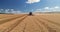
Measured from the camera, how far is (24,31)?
618 cm

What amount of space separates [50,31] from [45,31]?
24 centimetres

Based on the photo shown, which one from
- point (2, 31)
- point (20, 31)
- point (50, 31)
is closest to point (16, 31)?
point (20, 31)

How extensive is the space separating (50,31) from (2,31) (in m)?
2.10

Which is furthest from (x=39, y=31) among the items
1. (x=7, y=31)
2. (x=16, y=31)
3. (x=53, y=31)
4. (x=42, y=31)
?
(x=7, y=31)

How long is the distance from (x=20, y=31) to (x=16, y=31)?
0.17 metres

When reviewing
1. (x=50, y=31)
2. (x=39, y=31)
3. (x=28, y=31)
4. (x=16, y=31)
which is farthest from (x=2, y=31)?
(x=50, y=31)

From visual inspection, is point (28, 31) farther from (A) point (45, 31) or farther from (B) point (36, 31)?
(A) point (45, 31)

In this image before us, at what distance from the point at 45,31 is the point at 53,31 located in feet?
1.15

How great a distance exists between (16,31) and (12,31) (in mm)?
175

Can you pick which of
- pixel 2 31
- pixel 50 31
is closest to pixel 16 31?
pixel 2 31

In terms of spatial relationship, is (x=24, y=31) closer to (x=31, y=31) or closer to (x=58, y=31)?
→ (x=31, y=31)

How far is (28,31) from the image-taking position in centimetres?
618

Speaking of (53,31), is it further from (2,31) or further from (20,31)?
A: (2,31)

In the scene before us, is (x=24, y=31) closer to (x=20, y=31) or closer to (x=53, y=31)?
(x=20, y=31)
